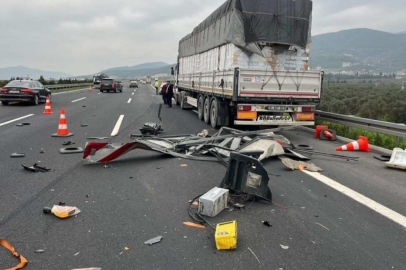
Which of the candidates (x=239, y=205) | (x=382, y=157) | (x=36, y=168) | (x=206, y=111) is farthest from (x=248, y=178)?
(x=206, y=111)

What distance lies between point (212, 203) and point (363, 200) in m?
2.26

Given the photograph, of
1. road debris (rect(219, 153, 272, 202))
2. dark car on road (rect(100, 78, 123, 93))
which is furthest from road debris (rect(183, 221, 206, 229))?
dark car on road (rect(100, 78, 123, 93))

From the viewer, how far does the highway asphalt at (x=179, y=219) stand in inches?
129

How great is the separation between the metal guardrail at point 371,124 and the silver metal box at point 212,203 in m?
6.06

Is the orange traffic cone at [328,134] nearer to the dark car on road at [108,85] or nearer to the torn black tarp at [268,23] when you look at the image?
the torn black tarp at [268,23]

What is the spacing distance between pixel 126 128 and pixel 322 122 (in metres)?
7.42

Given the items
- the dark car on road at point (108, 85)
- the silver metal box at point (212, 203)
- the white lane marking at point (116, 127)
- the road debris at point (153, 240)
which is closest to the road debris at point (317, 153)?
the silver metal box at point (212, 203)

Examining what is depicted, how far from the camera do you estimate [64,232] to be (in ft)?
12.4

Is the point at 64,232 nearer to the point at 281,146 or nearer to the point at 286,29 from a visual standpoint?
the point at 281,146

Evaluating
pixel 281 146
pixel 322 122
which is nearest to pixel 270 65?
pixel 322 122

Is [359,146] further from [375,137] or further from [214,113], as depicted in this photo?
[214,113]

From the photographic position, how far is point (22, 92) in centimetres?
1967

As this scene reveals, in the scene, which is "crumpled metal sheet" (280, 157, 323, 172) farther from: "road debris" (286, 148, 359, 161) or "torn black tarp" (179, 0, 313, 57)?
"torn black tarp" (179, 0, 313, 57)

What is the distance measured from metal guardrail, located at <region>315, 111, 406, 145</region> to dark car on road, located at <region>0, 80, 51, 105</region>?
15.5 m
